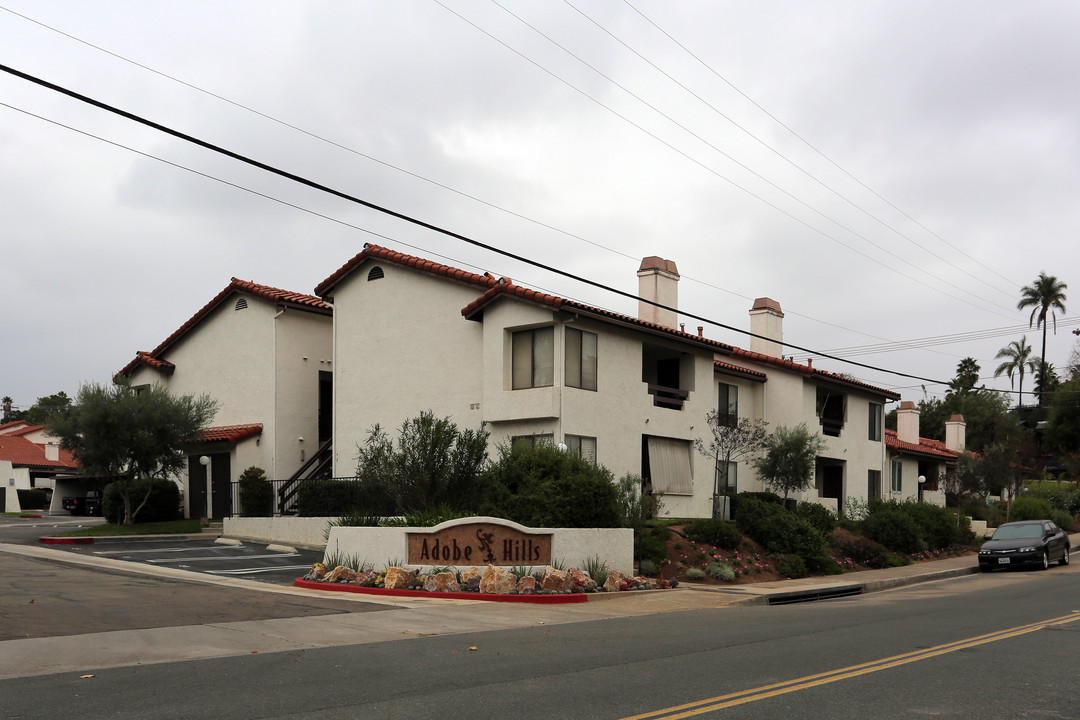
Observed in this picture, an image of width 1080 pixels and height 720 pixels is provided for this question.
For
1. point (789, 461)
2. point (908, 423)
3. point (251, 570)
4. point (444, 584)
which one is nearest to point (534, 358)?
point (251, 570)

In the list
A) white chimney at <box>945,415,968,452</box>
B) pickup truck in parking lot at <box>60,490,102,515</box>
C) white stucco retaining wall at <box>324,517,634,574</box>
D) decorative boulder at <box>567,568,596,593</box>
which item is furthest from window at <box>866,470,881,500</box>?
Answer: pickup truck in parking lot at <box>60,490,102,515</box>

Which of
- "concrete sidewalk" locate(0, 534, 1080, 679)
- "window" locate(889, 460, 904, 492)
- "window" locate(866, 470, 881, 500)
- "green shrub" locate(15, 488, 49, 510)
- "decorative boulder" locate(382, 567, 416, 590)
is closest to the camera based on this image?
"concrete sidewalk" locate(0, 534, 1080, 679)

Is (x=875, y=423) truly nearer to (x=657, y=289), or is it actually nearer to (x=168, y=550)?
(x=657, y=289)

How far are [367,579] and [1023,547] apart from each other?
62.9 ft

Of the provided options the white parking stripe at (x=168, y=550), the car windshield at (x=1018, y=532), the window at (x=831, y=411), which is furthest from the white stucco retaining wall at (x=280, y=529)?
the window at (x=831, y=411)

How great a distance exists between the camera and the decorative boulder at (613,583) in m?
19.0

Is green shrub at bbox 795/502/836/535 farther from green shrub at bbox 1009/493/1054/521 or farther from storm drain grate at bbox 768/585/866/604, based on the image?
green shrub at bbox 1009/493/1054/521

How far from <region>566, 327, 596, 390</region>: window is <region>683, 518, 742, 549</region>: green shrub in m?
5.04

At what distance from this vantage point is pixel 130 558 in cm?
2367

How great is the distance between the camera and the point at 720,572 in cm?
2166

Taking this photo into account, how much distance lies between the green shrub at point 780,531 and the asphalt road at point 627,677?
10.4 meters

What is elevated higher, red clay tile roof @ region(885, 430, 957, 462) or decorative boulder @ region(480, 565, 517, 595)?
red clay tile roof @ region(885, 430, 957, 462)

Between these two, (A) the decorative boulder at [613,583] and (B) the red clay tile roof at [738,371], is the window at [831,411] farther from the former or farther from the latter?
(A) the decorative boulder at [613,583]

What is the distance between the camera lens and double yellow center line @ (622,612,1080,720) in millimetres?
7582
